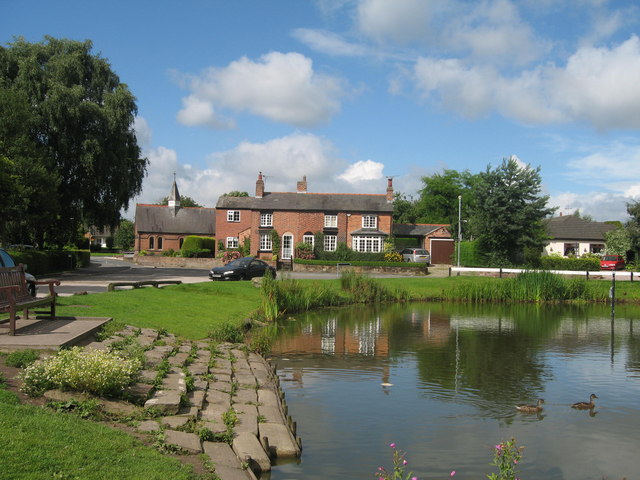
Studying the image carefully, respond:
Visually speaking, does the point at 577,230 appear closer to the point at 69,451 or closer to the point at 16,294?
the point at 16,294

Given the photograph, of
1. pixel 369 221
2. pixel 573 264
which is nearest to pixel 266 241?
pixel 369 221

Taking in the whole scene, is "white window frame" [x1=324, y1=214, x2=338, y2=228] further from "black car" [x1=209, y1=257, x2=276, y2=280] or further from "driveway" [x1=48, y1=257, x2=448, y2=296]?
"black car" [x1=209, y1=257, x2=276, y2=280]

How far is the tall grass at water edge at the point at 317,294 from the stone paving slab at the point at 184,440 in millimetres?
15473

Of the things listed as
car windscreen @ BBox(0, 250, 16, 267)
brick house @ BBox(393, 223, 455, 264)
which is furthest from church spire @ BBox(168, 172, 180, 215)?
car windscreen @ BBox(0, 250, 16, 267)

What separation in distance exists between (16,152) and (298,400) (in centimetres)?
2432

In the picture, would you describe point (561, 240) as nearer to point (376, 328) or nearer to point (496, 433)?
point (376, 328)

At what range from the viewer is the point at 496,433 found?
9.94m

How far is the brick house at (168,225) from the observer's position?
75.8 metres

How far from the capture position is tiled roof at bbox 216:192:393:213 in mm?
59406

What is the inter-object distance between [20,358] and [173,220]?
69.8 m

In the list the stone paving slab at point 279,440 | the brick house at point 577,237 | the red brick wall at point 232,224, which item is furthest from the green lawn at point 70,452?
the brick house at point 577,237

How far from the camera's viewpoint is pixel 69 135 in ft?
117

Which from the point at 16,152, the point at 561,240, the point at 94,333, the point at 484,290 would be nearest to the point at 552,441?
the point at 94,333

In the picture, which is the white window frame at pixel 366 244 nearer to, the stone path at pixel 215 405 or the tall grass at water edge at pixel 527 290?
the tall grass at water edge at pixel 527 290
